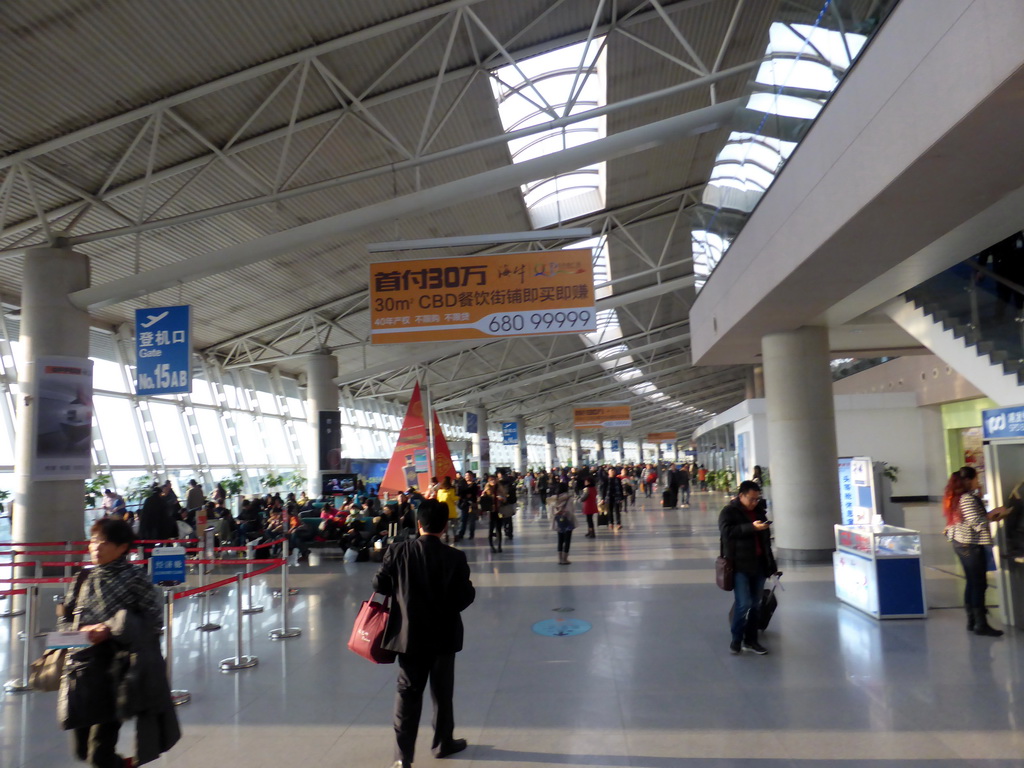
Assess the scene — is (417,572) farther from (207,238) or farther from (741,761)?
(207,238)

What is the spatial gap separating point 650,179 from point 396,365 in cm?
1270

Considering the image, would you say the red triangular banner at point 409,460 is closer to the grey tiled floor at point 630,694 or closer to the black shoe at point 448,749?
the grey tiled floor at point 630,694

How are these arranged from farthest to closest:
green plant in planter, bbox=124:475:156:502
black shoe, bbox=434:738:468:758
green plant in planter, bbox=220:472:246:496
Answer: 1. green plant in planter, bbox=220:472:246:496
2. green plant in planter, bbox=124:475:156:502
3. black shoe, bbox=434:738:468:758

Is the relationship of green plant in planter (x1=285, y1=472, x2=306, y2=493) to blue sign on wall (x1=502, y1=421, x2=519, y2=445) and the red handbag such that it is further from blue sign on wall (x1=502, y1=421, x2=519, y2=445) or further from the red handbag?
the red handbag

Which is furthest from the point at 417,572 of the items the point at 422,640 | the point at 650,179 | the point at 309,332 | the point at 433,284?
the point at 309,332

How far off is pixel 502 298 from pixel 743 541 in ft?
19.7

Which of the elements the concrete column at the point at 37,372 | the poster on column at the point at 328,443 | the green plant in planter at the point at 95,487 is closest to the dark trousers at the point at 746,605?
the concrete column at the point at 37,372

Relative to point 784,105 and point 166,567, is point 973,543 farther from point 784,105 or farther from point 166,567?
point 166,567

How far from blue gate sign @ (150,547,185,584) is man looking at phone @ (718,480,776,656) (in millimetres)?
4845

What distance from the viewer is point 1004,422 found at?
299 inches

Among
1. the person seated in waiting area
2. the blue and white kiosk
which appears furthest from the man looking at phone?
the person seated in waiting area

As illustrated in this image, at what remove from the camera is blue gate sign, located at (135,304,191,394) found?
492 inches

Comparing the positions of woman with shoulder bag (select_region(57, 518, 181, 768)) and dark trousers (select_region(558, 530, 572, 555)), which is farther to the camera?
dark trousers (select_region(558, 530, 572, 555))

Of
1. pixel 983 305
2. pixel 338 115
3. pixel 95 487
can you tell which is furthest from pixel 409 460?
pixel 983 305
